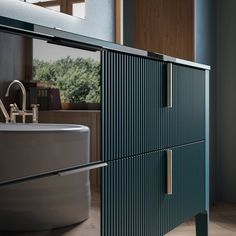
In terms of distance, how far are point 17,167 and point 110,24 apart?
5.29 feet

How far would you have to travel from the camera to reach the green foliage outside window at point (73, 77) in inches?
44.7

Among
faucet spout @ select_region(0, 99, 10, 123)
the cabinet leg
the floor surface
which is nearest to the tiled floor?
the floor surface

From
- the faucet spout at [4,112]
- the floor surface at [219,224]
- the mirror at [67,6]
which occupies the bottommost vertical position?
the floor surface at [219,224]

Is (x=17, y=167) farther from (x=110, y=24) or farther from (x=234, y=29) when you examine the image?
(x=234, y=29)

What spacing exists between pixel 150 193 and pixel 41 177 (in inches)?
24.3

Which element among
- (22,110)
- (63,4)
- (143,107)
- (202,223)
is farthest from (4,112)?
(202,223)

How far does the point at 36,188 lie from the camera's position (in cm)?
112

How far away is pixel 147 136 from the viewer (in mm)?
1608

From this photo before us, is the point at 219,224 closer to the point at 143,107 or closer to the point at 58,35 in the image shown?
the point at 143,107

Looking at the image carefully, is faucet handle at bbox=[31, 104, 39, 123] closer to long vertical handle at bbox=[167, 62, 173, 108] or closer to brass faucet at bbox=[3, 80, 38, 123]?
brass faucet at bbox=[3, 80, 38, 123]

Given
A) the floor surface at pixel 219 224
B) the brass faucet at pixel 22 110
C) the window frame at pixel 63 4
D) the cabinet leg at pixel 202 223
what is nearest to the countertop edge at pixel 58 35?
the brass faucet at pixel 22 110

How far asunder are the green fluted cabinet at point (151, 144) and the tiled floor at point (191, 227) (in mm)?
63

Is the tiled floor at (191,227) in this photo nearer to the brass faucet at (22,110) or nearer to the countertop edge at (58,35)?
the brass faucet at (22,110)

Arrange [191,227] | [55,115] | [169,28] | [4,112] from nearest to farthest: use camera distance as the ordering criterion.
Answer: [4,112] → [55,115] → [191,227] → [169,28]
